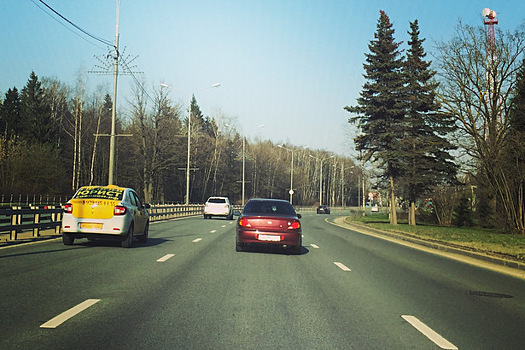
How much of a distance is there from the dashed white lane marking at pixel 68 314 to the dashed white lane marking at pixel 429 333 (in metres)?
4.07

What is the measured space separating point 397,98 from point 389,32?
5446 mm

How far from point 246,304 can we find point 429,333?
249cm

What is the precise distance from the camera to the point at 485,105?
104ft

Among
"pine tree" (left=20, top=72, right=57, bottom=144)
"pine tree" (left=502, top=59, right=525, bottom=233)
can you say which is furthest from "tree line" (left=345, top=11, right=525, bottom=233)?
"pine tree" (left=20, top=72, right=57, bottom=144)

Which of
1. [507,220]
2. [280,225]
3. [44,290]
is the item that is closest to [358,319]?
[44,290]

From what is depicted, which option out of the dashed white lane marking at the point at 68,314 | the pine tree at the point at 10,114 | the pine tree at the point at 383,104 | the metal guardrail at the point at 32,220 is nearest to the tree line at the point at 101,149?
the pine tree at the point at 10,114

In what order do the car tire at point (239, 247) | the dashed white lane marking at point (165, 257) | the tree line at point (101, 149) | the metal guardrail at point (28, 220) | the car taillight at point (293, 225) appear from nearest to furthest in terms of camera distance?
the dashed white lane marking at point (165, 257)
the car taillight at point (293, 225)
the car tire at point (239, 247)
the metal guardrail at point (28, 220)
the tree line at point (101, 149)

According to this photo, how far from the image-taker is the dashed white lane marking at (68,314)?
5816 millimetres

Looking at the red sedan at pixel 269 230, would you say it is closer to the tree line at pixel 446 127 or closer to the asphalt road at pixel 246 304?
the asphalt road at pixel 246 304

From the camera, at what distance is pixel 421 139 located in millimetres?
36188

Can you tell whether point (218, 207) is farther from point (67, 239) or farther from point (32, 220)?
point (67, 239)

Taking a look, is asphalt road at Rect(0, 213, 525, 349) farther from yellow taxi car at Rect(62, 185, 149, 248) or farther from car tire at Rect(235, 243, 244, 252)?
car tire at Rect(235, 243, 244, 252)

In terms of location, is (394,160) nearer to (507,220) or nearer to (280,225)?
(507,220)

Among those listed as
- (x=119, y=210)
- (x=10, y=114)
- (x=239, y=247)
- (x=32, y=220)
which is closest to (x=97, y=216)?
(x=119, y=210)
